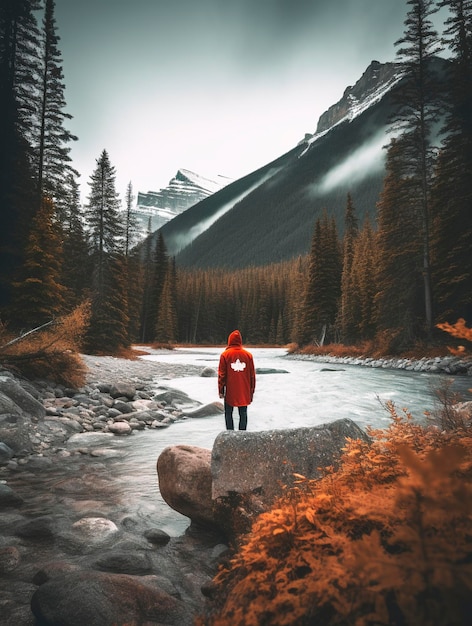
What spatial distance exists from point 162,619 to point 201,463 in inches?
73.9

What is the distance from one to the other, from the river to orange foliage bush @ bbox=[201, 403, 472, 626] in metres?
2.78

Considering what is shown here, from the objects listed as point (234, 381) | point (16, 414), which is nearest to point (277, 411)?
point (234, 381)

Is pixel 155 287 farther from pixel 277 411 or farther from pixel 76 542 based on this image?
pixel 76 542

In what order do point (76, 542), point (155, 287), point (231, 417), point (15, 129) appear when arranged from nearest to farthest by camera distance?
point (76, 542), point (231, 417), point (15, 129), point (155, 287)

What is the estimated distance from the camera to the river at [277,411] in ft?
18.1

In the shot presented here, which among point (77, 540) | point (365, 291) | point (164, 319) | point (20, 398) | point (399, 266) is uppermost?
point (399, 266)

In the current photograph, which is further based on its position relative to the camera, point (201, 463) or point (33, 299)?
point (33, 299)

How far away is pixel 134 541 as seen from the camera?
13.0ft

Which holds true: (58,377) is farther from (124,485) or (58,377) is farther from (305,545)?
(305,545)

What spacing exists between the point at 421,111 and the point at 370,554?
2768cm

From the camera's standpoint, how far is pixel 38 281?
14633 millimetres

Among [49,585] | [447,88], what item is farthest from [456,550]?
[447,88]

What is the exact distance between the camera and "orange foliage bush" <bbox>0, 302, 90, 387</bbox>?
9.85 m

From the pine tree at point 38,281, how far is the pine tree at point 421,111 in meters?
20.5
